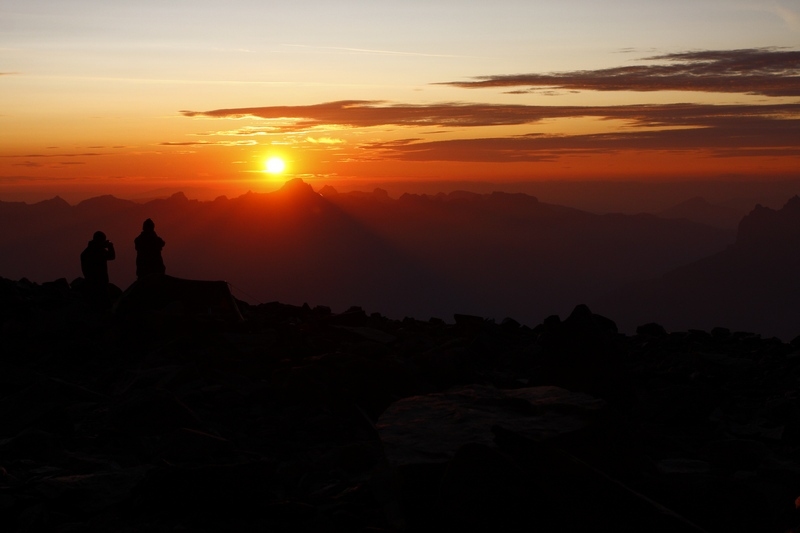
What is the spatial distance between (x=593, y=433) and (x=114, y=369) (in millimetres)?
9478

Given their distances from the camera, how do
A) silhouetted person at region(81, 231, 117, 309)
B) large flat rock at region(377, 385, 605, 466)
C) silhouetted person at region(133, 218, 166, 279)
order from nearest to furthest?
large flat rock at region(377, 385, 605, 466) → silhouetted person at region(81, 231, 117, 309) → silhouetted person at region(133, 218, 166, 279)

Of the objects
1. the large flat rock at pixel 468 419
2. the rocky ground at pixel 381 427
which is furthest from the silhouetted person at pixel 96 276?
the large flat rock at pixel 468 419

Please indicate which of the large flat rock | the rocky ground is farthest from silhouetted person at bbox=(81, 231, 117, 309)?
the large flat rock

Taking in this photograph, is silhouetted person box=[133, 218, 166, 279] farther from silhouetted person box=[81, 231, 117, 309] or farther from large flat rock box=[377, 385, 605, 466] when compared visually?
large flat rock box=[377, 385, 605, 466]

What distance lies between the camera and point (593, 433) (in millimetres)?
7633

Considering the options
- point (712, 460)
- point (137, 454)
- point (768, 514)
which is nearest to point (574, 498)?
point (768, 514)

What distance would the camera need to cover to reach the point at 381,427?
7848mm

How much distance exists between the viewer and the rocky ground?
6590 mm

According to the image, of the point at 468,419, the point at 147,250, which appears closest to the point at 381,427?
the point at 468,419

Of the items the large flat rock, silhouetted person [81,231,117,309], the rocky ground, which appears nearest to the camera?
the rocky ground

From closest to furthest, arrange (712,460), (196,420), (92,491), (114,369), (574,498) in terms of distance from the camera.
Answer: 1. (574,498)
2. (92,491)
3. (712,460)
4. (196,420)
5. (114,369)

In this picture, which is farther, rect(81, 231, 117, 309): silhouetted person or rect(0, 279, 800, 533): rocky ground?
rect(81, 231, 117, 309): silhouetted person

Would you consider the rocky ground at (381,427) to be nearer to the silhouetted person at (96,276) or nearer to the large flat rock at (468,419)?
the large flat rock at (468,419)

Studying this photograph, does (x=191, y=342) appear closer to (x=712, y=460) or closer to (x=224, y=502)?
(x=224, y=502)
